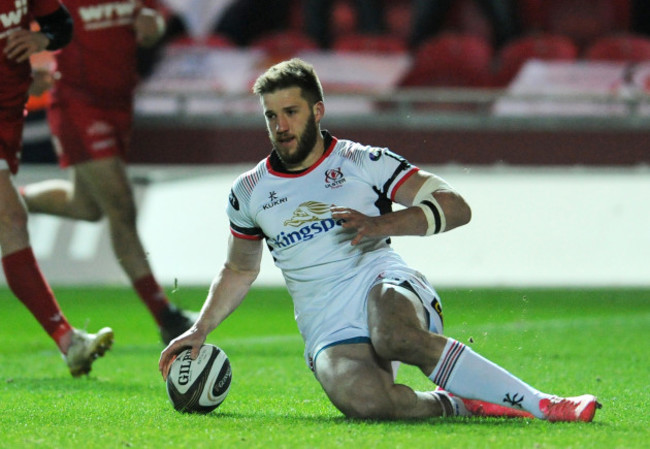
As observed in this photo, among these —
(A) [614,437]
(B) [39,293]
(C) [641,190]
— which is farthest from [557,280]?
(A) [614,437]

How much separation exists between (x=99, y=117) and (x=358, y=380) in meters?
3.50

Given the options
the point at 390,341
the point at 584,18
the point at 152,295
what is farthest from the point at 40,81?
the point at 584,18

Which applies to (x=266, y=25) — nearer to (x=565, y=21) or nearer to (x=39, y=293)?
(x=565, y=21)

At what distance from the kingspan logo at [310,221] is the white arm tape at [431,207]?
1.10 ft

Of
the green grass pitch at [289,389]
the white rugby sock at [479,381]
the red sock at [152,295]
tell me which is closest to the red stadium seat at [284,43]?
the green grass pitch at [289,389]

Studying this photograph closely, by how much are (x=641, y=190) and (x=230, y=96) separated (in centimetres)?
408

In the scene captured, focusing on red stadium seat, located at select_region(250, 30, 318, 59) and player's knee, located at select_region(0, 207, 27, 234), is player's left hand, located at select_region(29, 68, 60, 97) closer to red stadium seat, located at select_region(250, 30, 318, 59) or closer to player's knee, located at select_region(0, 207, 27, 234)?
player's knee, located at select_region(0, 207, 27, 234)

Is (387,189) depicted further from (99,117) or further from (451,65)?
(451,65)

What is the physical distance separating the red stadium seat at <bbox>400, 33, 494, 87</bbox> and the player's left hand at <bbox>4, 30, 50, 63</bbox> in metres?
8.03

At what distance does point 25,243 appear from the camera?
5438 millimetres

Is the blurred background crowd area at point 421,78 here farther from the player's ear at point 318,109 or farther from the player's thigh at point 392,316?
the player's thigh at point 392,316

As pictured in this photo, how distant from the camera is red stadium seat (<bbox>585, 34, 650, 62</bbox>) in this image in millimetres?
13164

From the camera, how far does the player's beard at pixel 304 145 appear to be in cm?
422

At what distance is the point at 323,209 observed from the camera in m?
4.23
